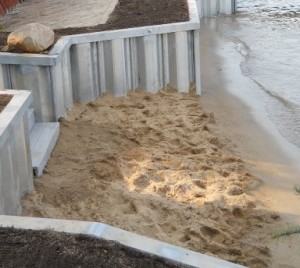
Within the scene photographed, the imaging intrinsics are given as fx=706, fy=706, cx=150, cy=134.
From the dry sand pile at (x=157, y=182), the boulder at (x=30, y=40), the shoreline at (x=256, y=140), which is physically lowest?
the shoreline at (x=256, y=140)

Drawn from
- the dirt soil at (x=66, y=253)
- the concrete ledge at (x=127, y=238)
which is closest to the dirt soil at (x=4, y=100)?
the concrete ledge at (x=127, y=238)

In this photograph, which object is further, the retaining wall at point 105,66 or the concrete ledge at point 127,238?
the retaining wall at point 105,66

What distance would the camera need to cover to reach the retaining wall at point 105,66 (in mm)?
8094

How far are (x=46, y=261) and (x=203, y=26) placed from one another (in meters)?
13.9

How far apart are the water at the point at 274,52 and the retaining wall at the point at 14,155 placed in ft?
12.6

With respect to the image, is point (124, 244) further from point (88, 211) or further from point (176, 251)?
point (88, 211)

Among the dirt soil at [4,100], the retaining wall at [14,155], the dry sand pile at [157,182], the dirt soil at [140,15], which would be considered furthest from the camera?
the dirt soil at [140,15]

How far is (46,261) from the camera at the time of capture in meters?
3.76

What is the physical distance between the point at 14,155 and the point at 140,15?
5313mm

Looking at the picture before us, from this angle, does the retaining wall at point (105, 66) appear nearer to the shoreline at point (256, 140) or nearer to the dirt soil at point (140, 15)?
the dirt soil at point (140, 15)

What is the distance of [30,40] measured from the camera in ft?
→ 26.9

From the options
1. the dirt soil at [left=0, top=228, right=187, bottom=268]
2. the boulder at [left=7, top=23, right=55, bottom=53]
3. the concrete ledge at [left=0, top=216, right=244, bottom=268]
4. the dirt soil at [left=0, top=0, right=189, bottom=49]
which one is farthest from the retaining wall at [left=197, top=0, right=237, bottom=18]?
the dirt soil at [left=0, top=228, right=187, bottom=268]

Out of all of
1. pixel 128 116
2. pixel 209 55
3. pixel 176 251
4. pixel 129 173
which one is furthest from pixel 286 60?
pixel 176 251

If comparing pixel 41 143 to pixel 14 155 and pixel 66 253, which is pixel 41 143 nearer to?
pixel 14 155
